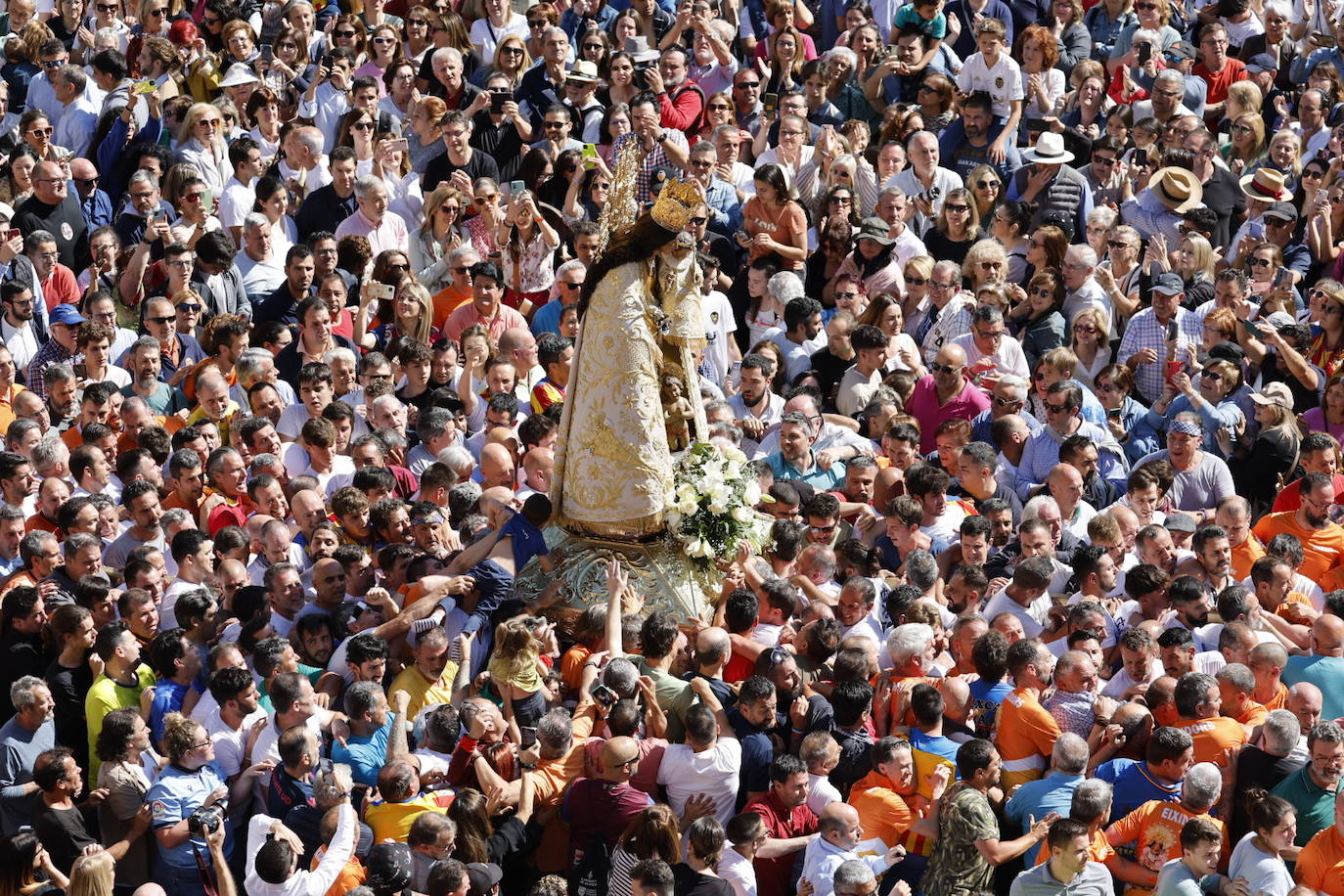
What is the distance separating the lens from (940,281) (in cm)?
1670

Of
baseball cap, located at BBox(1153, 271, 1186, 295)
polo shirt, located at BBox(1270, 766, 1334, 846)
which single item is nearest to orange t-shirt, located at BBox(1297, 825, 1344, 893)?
polo shirt, located at BBox(1270, 766, 1334, 846)

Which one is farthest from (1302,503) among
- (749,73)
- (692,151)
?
(749,73)

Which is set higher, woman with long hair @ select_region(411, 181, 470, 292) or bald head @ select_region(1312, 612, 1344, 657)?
woman with long hair @ select_region(411, 181, 470, 292)

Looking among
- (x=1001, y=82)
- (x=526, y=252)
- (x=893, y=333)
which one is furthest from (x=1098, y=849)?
(x=1001, y=82)

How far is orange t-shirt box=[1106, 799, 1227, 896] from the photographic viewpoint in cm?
1095

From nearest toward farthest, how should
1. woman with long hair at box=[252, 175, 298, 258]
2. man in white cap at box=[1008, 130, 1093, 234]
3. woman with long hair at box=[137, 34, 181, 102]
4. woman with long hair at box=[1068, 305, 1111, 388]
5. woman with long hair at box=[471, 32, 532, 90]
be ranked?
woman with long hair at box=[1068, 305, 1111, 388], woman with long hair at box=[252, 175, 298, 258], man in white cap at box=[1008, 130, 1093, 234], woman with long hair at box=[137, 34, 181, 102], woman with long hair at box=[471, 32, 532, 90]

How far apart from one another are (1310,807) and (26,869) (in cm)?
592

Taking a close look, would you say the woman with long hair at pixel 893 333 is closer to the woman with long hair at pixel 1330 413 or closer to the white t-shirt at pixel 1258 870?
the woman with long hair at pixel 1330 413

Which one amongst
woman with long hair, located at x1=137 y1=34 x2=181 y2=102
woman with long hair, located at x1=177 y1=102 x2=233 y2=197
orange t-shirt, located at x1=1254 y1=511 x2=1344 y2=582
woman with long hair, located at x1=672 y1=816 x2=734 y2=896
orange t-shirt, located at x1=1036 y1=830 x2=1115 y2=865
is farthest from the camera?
woman with long hair, located at x1=137 y1=34 x2=181 y2=102

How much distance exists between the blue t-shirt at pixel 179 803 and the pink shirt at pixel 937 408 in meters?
5.94

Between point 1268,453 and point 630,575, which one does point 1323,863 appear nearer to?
point 630,575

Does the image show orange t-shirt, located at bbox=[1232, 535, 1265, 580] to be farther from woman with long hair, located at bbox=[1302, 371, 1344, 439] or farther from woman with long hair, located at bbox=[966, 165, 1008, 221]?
woman with long hair, located at bbox=[966, 165, 1008, 221]

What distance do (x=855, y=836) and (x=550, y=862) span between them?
1443 millimetres

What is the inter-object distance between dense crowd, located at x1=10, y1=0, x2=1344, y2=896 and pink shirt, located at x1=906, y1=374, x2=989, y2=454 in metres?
0.03
